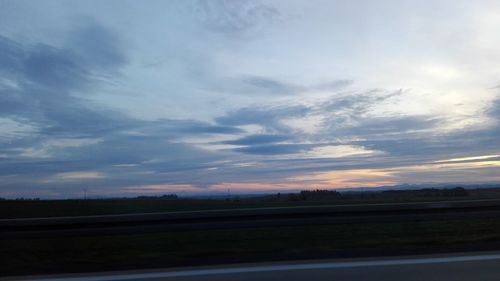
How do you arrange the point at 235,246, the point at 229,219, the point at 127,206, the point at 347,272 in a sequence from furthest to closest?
the point at 127,206 → the point at 235,246 → the point at 229,219 → the point at 347,272

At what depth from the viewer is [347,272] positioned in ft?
20.6

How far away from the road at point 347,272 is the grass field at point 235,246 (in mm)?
885

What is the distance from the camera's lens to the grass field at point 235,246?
25.6ft

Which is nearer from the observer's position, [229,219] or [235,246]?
[229,219]

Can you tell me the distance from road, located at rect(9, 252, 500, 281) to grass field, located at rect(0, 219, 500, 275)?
885 mm

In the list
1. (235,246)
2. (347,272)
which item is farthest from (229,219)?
(347,272)

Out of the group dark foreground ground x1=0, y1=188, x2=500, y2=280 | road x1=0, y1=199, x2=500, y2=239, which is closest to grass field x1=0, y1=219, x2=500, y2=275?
dark foreground ground x1=0, y1=188, x2=500, y2=280

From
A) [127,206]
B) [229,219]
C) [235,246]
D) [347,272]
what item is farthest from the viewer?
[127,206]

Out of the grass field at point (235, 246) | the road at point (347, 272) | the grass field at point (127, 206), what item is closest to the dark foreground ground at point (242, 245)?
the grass field at point (235, 246)

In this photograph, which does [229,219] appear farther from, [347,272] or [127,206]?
[127,206]

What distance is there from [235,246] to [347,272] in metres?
3.67

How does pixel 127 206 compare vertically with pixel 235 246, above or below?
above

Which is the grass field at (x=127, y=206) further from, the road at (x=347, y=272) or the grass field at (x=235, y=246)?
the road at (x=347, y=272)

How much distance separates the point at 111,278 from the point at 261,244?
13.3ft
